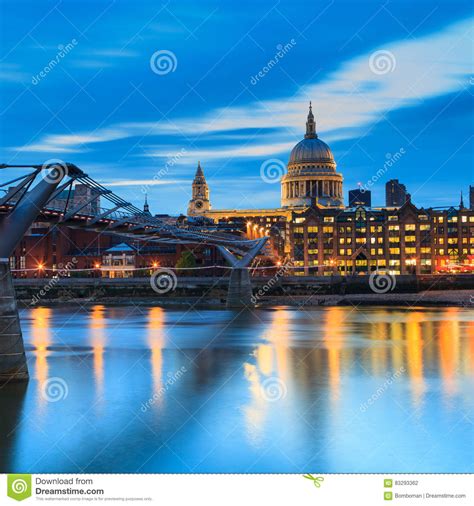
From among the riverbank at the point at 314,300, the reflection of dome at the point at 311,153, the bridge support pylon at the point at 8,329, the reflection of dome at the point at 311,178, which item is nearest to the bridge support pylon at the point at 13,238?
the bridge support pylon at the point at 8,329

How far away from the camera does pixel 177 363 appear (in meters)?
33.2

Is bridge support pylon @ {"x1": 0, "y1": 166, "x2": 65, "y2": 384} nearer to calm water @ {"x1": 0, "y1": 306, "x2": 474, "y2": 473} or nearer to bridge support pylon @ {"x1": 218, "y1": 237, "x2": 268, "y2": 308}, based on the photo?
calm water @ {"x1": 0, "y1": 306, "x2": 474, "y2": 473}

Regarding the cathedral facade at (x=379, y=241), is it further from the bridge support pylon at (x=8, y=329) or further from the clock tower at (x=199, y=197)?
the bridge support pylon at (x=8, y=329)

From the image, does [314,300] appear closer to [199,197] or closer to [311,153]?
[311,153]

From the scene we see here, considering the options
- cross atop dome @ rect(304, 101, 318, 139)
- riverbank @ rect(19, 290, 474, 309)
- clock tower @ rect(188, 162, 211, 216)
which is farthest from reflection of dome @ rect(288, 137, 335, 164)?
riverbank @ rect(19, 290, 474, 309)

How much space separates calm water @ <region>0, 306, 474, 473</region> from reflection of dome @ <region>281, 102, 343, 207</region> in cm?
12157

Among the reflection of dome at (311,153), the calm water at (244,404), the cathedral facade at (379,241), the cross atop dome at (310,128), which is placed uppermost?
the cross atop dome at (310,128)

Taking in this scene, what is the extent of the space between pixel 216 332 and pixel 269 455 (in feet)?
92.4

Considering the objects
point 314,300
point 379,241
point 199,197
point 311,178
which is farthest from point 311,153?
point 314,300

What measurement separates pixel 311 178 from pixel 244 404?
144m

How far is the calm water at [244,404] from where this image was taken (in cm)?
1822
